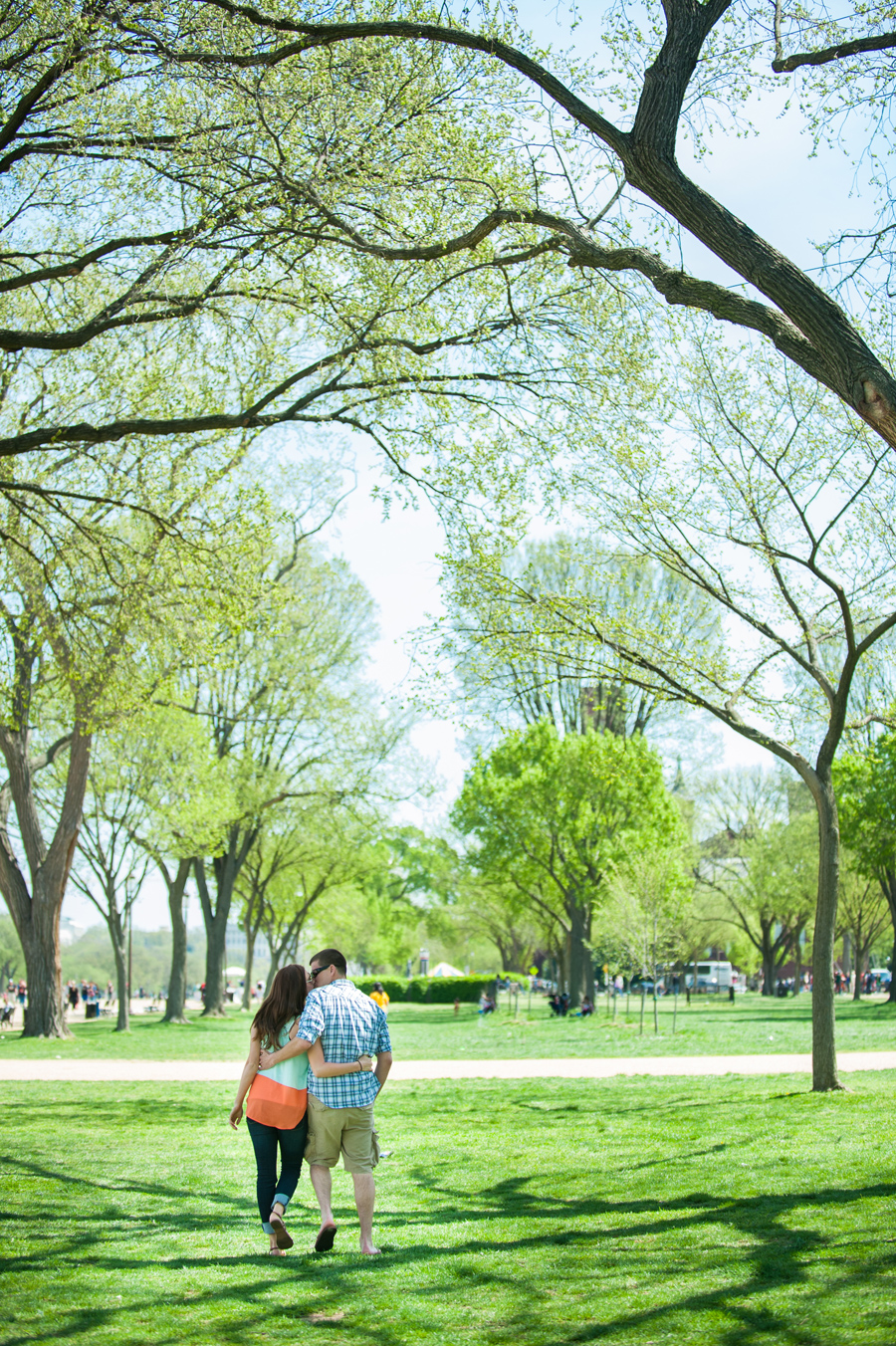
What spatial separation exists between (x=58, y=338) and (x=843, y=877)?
41894mm

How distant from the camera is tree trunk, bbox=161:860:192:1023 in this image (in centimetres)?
3334

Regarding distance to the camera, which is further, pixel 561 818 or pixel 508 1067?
pixel 561 818

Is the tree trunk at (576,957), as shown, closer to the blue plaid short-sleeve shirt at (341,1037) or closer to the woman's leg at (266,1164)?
the woman's leg at (266,1164)

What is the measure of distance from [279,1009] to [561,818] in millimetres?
31089

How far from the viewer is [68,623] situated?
43.9 ft

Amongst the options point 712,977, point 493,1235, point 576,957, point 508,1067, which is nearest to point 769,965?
point 712,977

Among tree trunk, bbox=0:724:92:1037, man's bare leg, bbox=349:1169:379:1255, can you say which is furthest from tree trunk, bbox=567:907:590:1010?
man's bare leg, bbox=349:1169:379:1255

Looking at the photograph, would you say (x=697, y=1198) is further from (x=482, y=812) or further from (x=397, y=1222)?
(x=482, y=812)

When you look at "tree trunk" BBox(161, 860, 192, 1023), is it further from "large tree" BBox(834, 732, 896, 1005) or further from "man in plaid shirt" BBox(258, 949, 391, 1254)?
"man in plaid shirt" BBox(258, 949, 391, 1254)

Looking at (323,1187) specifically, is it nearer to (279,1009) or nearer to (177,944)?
(279,1009)

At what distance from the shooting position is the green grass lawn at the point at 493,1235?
4.57m

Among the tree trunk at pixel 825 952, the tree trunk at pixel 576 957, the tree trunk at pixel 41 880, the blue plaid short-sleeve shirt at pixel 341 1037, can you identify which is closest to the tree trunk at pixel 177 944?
the tree trunk at pixel 41 880

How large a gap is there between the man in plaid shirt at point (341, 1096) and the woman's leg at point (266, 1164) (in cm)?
20

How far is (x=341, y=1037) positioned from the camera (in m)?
5.82
